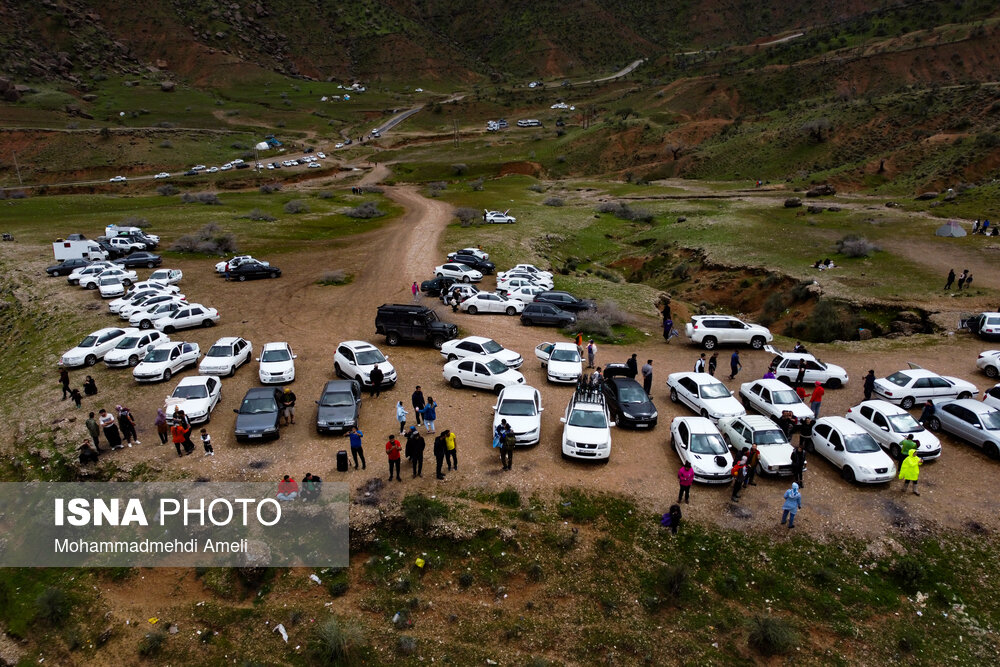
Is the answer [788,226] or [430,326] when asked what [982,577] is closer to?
[430,326]

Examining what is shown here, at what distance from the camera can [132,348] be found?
2641 centimetres

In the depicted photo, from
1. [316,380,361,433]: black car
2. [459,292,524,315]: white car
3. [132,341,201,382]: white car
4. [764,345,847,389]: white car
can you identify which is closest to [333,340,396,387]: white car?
[316,380,361,433]: black car

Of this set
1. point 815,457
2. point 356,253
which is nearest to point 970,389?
point 815,457

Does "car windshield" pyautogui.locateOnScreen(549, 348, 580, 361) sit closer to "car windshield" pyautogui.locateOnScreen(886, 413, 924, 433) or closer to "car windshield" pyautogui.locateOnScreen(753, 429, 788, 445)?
"car windshield" pyautogui.locateOnScreen(753, 429, 788, 445)

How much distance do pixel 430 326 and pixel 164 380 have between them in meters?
11.9

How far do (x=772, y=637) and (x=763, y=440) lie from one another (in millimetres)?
6839

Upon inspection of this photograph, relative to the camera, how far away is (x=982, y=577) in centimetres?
1426

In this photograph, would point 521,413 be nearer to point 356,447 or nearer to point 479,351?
point 356,447

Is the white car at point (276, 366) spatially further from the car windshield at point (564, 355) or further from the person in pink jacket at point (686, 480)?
the person in pink jacket at point (686, 480)

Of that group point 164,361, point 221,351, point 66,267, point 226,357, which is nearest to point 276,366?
point 226,357

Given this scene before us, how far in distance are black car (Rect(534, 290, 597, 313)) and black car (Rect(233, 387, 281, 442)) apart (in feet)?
57.6

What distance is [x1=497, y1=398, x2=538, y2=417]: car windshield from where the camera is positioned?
19.7m

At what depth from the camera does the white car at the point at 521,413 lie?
62.5 feet

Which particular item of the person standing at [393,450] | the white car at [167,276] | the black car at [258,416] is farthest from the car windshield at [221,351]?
the white car at [167,276]
